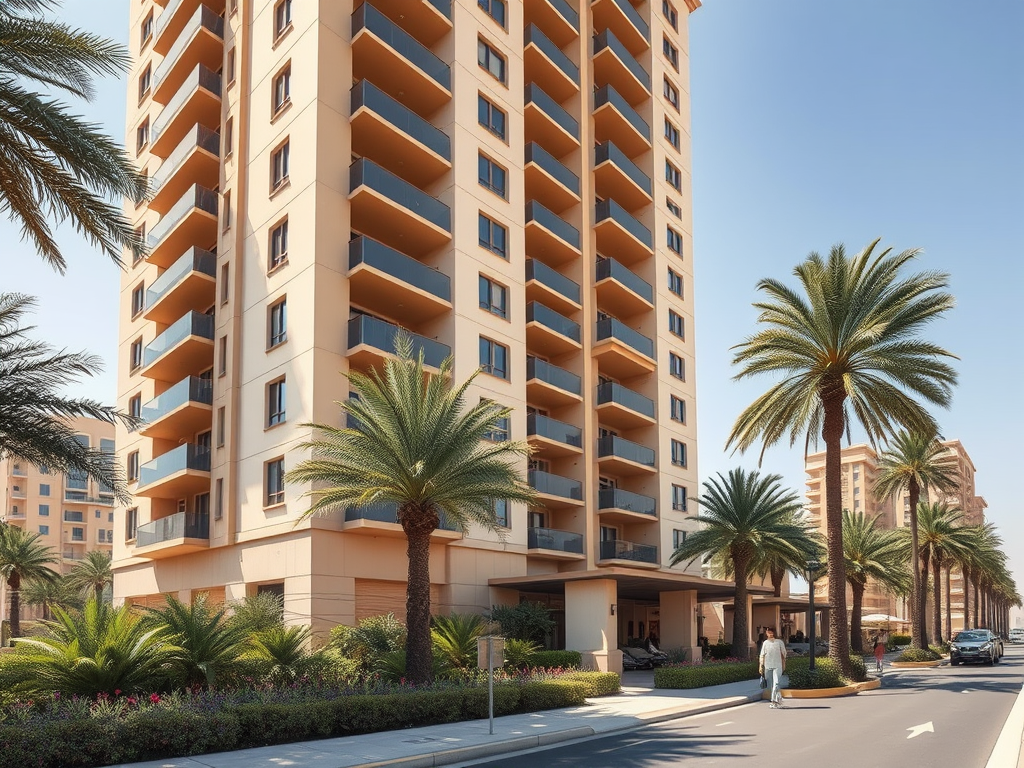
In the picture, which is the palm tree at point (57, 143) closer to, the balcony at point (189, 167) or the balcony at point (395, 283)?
the balcony at point (395, 283)

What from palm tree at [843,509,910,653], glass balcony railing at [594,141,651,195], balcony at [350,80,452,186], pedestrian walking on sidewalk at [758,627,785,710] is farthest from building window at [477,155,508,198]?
palm tree at [843,509,910,653]

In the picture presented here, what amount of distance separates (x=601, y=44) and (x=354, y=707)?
39.5 meters

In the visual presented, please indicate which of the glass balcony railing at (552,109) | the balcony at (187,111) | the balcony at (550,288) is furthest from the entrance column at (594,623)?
the balcony at (187,111)

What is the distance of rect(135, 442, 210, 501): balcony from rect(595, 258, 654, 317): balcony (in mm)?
20871

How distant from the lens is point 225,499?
33.3 metres

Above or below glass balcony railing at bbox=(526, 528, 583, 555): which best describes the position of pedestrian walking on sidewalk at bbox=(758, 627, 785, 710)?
below

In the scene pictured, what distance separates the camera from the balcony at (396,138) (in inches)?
1276

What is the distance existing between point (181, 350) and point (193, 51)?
13.9m

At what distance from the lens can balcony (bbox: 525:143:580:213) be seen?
41156 millimetres

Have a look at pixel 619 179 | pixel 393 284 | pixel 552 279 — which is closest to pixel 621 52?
pixel 619 179

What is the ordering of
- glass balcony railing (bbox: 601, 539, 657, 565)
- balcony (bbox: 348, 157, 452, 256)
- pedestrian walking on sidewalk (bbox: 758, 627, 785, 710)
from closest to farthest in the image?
pedestrian walking on sidewalk (bbox: 758, 627, 785, 710), balcony (bbox: 348, 157, 452, 256), glass balcony railing (bbox: 601, 539, 657, 565)

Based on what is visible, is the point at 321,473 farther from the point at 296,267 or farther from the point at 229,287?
the point at 229,287

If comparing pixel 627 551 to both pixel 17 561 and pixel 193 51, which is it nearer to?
pixel 193 51

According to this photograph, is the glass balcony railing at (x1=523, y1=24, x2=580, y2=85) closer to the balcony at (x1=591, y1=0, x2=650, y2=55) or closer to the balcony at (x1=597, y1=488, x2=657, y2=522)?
the balcony at (x1=591, y1=0, x2=650, y2=55)
